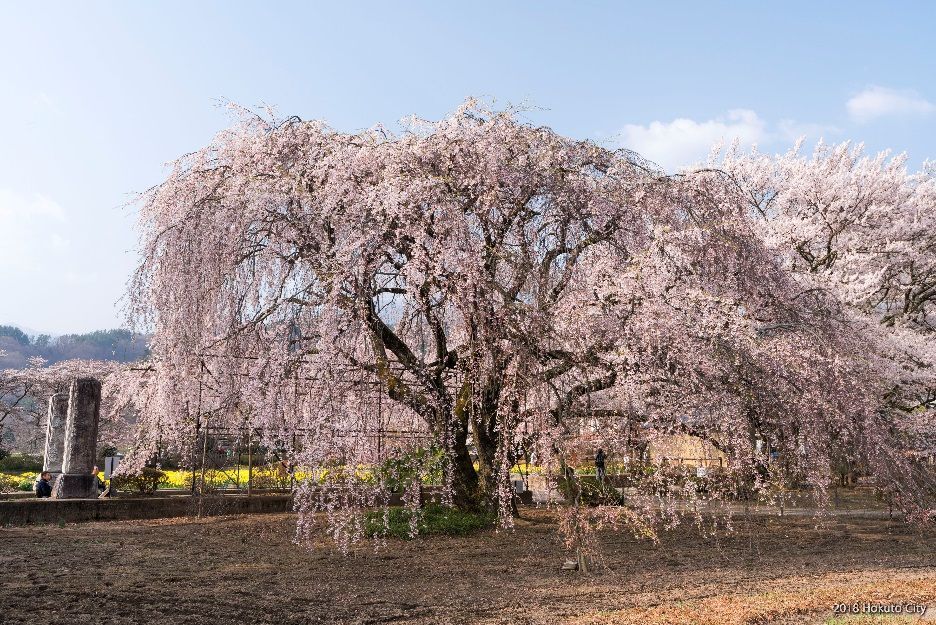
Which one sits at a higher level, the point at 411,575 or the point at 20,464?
the point at 20,464

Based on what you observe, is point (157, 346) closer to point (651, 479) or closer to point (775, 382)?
point (651, 479)

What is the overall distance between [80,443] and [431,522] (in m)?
8.02

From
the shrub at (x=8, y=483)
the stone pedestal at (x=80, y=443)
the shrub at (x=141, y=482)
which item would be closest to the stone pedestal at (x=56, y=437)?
the stone pedestal at (x=80, y=443)

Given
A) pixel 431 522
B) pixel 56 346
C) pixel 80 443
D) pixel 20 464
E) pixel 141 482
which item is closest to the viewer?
pixel 431 522

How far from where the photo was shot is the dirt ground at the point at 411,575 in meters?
7.16

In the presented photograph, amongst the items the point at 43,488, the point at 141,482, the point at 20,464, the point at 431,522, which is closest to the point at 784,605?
the point at 431,522

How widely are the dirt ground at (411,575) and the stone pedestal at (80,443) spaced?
2.15m

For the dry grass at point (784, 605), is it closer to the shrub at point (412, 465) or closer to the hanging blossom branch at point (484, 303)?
the hanging blossom branch at point (484, 303)

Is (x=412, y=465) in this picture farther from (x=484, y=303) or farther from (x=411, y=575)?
(x=484, y=303)

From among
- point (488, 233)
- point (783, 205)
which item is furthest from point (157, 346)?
point (783, 205)

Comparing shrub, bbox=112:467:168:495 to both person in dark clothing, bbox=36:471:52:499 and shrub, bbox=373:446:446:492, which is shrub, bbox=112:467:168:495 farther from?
shrub, bbox=373:446:446:492

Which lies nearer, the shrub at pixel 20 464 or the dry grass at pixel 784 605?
the dry grass at pixel 784 605

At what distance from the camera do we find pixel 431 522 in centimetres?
1293

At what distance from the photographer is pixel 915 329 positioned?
838 inches
